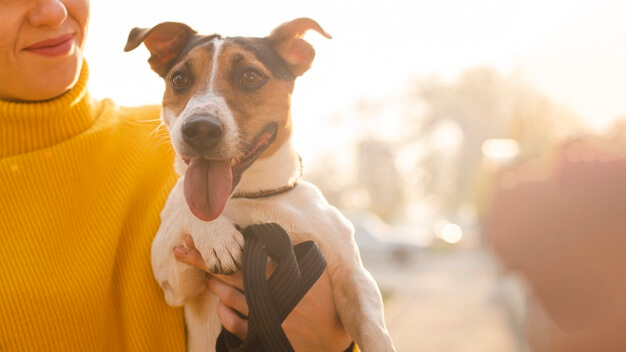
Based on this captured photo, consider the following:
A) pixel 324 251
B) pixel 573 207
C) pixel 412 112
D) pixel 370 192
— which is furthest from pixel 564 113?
pixel 324 251

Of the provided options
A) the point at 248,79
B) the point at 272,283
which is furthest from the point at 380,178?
the point at 272,283

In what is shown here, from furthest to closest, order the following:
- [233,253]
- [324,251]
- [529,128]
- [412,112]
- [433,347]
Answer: [412,112] → [529,128] → [433,347] → [324,251] → [233,253]

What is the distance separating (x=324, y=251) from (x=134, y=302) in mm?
744

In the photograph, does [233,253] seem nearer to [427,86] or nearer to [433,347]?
[433,347]

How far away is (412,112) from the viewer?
3834 cm

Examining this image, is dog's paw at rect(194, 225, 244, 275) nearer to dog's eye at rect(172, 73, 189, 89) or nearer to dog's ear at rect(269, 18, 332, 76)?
dog's eye at rect(172, 73, 189, 89)

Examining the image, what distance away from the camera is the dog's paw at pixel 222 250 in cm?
240

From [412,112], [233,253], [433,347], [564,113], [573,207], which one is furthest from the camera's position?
[412,112]

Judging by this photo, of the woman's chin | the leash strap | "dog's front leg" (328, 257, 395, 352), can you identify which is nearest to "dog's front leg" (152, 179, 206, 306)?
the leash strap

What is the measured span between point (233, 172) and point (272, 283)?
0.49 metres

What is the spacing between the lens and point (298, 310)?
251cm

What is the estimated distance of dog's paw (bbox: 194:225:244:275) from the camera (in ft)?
7.88

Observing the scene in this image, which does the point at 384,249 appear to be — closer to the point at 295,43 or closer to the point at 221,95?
the point at 295,43

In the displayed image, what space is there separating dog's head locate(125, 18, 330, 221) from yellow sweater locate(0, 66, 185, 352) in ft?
1.03
